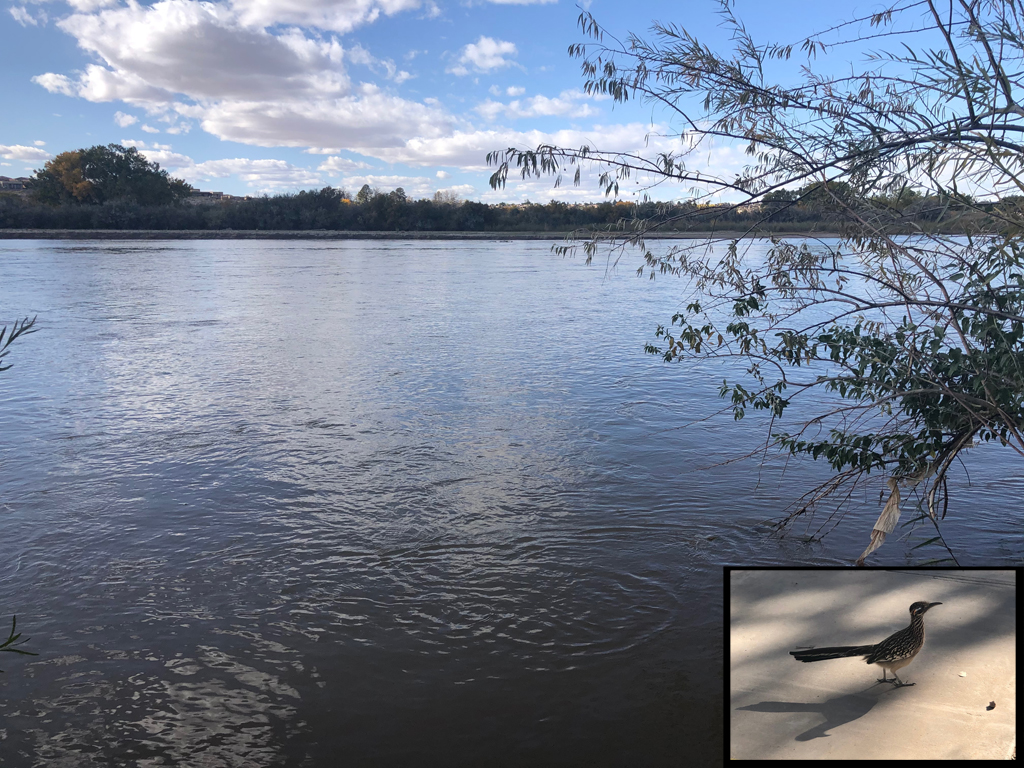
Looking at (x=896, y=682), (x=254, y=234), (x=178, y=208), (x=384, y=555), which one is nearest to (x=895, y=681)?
(x=896, y=682)

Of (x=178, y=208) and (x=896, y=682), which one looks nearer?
(x=896, y=682)

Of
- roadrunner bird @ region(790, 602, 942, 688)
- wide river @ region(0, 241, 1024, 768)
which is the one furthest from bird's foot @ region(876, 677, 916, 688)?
wide river @ region(0, 241, 1024, 768)

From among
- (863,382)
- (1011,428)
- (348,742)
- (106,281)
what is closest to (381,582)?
(348,742)

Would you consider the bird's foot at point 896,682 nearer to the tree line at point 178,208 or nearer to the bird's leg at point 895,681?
the bird's leg at point 895,681

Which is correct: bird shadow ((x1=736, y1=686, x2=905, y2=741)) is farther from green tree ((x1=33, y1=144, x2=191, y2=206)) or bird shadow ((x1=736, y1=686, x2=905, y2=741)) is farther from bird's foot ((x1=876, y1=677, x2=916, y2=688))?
green tree ((x1=33, y1=144, x2=191, y2=206))

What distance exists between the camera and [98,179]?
84.9 metres

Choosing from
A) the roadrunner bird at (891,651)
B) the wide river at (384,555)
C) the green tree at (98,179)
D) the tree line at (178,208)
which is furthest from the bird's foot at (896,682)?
the green tree at (98,179)

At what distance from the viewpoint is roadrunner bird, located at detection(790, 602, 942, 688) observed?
1.84m

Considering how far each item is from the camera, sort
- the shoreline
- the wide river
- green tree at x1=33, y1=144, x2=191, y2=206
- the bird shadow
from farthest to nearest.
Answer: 1. green tree at x1=33, y1=144, x2=191, y2=206
2. the shoreline
3. the wide river
4. the bird shadow

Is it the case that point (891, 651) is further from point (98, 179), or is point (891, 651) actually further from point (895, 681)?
Result: point (98, 179)

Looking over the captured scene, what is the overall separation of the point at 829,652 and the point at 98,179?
97935 millimetres

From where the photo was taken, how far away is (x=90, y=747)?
321 cm

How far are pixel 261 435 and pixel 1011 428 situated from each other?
20.8 ft

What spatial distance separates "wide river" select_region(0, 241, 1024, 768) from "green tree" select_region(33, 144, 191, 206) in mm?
84920
